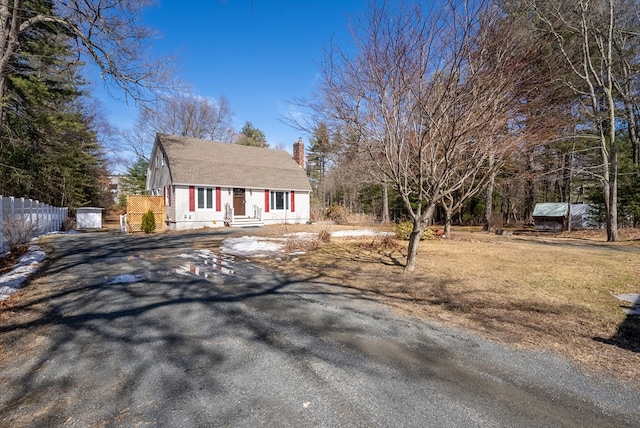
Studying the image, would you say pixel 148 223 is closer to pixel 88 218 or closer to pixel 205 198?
pixel 205 198

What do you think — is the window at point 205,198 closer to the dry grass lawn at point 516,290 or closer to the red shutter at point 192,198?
the red shutter at point 192,198

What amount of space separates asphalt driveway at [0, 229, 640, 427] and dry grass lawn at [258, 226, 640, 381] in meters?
0.48

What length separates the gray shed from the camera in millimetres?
21172

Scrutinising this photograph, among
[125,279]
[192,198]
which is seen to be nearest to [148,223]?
[192,198]

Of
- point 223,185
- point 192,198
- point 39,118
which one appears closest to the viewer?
point 39,118

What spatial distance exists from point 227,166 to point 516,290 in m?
19.8

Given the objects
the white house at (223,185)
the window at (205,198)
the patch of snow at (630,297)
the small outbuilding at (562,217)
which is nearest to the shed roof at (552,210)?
the small outbuilding at (562,217)

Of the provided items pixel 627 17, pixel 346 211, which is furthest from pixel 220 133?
pixel 627 17

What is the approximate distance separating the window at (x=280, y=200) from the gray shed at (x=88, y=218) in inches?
460

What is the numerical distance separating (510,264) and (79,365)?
8317 mm

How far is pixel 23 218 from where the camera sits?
A: 1166cm

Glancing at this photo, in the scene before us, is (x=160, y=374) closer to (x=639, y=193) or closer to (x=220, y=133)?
(x=639, y=193)

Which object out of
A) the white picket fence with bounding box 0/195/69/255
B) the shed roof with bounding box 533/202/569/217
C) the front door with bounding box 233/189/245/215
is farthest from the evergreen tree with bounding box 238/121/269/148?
the shed roof with bounding box 533/202/569/217

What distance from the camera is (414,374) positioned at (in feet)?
9.35
